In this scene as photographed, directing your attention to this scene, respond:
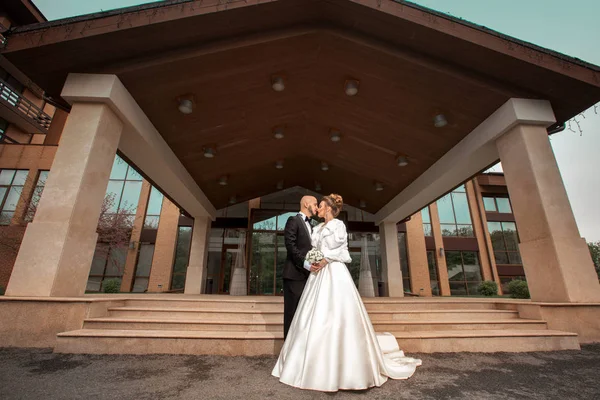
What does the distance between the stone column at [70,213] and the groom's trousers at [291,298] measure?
3.23 metres

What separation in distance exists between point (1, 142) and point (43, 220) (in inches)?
628

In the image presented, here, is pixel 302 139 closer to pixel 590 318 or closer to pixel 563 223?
pixel 563 223

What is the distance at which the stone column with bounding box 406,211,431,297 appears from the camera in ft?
51.1

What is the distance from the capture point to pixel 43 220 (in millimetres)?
3887

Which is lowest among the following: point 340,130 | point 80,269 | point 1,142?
point 80,269

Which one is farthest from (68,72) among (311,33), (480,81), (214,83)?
(480,81)

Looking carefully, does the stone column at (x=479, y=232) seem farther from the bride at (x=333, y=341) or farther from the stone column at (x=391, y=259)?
the bride at (x=333, y=341)

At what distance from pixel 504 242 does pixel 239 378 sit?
20558 mm

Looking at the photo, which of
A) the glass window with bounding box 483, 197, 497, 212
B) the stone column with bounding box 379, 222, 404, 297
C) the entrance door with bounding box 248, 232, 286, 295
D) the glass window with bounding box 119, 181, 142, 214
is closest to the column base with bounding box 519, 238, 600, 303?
the stone column with bounding box 379, 222, 404, 297

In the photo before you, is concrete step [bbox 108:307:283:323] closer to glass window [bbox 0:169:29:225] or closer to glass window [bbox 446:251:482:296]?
glass window [bbox 0:169:29:225]

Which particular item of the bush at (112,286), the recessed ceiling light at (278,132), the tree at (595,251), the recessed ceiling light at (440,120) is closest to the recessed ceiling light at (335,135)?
the recessed ceiling light at (278,132)

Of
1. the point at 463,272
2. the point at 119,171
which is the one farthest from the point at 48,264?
the point at 463,272

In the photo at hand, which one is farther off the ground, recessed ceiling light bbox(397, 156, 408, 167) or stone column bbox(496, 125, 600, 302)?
recessed ceiling light bbox(397, 156, 408, 167)

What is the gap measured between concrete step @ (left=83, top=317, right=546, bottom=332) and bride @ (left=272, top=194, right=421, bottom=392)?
50.2 inches
